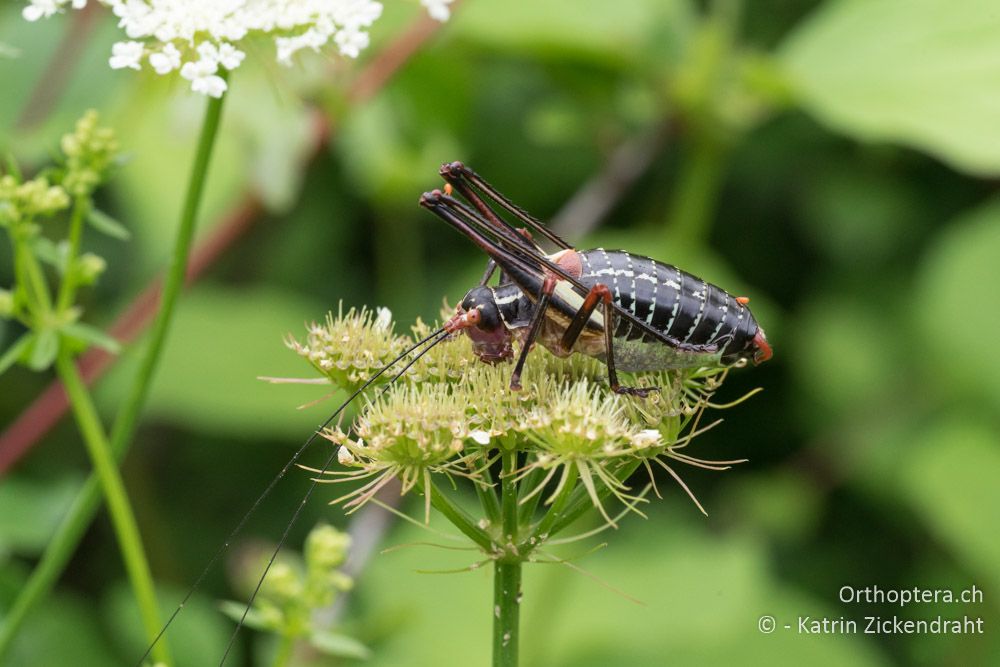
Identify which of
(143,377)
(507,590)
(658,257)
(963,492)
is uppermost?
(658,257)

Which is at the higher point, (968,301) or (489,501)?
(968,301)

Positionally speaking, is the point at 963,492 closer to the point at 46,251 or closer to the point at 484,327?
the point at 484,327

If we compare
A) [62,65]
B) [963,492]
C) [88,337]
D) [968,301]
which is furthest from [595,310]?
[62,65]

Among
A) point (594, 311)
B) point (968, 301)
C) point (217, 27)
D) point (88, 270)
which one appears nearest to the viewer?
point (217, 27)

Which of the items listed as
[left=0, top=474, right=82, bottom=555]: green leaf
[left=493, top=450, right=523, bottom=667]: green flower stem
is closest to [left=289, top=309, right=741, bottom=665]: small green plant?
[left=493, top=450, right=523, bottom=667]: green flower stem

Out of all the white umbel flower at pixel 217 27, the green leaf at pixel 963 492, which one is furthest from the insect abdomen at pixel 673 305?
the green leaf at pixel 963 492

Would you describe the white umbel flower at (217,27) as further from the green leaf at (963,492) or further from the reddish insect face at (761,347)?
the green leaf at (963,492)
